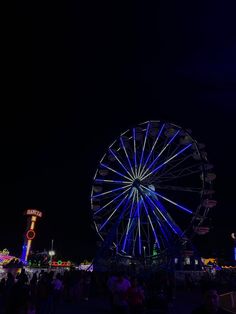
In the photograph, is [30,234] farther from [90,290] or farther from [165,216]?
[90,290]

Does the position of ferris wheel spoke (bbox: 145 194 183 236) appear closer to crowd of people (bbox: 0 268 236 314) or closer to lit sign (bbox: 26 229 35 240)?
crowd of people (bbox: 0 268 236 314)

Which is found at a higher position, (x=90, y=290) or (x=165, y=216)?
(x=165, y=216)

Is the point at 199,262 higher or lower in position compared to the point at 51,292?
higher

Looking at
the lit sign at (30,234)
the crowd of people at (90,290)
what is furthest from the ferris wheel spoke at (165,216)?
the lit sign at (30,234)

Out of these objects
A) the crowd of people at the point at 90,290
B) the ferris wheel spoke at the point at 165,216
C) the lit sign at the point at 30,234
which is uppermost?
the lit sign at the point at 30,234

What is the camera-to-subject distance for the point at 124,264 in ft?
97.8

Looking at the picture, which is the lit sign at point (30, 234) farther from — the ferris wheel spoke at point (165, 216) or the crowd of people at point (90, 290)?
the crowd of people at point (90, 290)

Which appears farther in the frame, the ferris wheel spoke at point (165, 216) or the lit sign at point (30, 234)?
the lit sign at point (30, 234)

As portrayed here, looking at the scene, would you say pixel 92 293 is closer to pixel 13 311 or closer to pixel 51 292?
pixel 51 292

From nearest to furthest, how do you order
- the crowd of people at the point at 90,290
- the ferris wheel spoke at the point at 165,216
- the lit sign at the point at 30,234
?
1. the crowd of people at the point at 90,290
2. the ferris wheel spoke at the point at 165,216
3. the lit sign at the point at 30,234

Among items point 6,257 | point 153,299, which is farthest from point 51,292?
point 6,257

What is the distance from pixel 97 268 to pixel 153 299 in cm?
2441

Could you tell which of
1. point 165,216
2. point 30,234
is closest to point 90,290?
point 165,216

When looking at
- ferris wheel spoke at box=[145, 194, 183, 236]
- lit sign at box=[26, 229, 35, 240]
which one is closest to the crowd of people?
ferris wheel spoke at box=[145, 194, 183, 236]
